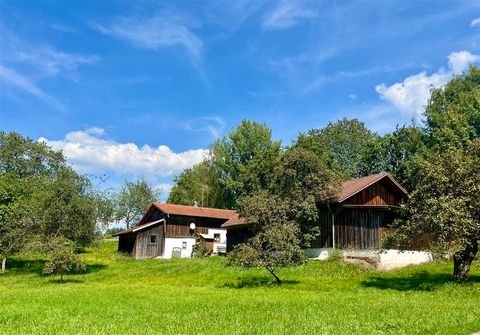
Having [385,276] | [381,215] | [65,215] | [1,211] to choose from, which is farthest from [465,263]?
[1,211]

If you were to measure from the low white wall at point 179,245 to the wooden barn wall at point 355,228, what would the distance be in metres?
21.4

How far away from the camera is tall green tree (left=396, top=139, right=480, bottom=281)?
22.7 m

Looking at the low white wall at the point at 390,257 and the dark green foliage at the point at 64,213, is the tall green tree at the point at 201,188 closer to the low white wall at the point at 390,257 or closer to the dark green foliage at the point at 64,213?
the dark green foliage at the point at 64,213

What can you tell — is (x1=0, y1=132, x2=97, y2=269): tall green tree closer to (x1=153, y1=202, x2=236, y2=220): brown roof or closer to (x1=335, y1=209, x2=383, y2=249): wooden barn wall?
(x1=153, y1=202, x2=236, y2=220): brown roof

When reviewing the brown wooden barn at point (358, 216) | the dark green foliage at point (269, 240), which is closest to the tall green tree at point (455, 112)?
the brown wooden barn at point (358, 216)

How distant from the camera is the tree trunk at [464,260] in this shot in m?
23.5

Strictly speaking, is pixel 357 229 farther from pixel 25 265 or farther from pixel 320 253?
pixel 25 265

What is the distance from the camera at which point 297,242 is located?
2692 cm

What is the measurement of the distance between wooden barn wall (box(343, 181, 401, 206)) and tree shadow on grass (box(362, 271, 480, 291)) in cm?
878

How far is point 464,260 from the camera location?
2375 centimetres

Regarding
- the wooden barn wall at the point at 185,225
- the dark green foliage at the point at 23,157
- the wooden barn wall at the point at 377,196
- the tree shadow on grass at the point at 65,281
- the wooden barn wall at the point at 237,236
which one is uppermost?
the dark green foliage at the point at 23,157

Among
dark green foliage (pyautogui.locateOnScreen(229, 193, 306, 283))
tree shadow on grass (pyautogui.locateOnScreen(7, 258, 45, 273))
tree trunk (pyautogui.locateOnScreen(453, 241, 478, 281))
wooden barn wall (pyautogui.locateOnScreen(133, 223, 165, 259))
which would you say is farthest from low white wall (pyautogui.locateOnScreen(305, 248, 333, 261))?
tree shadow on grass (pyautogui.locateOnScreen(7, 258, 45, 273))

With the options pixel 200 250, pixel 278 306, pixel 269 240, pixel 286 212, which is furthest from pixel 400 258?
pixel 200 250

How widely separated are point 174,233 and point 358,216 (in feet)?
81.8
